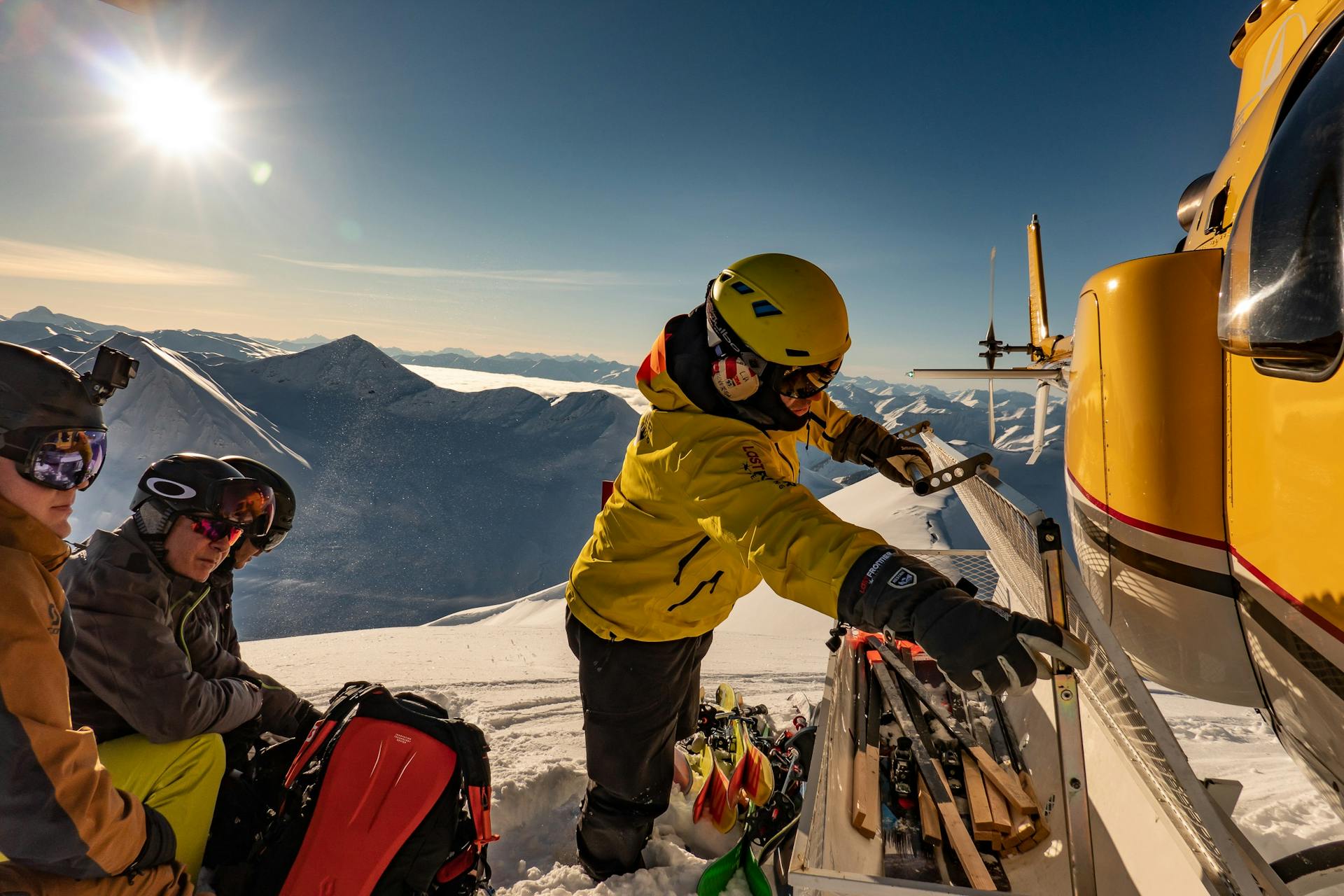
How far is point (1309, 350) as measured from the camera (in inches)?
56.9

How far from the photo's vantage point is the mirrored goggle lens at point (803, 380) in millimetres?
2285

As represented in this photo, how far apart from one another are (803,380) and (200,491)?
2.66 m

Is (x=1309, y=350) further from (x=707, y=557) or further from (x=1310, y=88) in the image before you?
(x=707, y=557)

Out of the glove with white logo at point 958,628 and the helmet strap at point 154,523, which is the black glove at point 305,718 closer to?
the helmet strap at point 154,523

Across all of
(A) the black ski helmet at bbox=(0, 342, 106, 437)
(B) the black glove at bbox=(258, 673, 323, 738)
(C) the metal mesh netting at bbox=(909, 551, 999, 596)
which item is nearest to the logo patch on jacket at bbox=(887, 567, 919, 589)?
(A) the black ski helmet at bbox=(0, 342, 106, 437)

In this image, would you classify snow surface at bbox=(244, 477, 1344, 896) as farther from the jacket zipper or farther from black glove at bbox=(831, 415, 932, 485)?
black glove at bbox=(831, 415, 932, 485)

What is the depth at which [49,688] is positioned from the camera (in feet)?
5.22

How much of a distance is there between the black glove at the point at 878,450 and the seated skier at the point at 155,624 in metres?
3.13

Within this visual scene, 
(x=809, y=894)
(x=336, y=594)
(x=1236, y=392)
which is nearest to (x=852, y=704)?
(x=809, y=894)

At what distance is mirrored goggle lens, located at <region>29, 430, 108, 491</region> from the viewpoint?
1753 millimetres

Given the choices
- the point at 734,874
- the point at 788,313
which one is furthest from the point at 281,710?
the point at 788,313

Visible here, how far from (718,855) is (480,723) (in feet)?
8.51

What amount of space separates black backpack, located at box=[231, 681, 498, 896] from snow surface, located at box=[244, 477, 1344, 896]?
0.77 metres

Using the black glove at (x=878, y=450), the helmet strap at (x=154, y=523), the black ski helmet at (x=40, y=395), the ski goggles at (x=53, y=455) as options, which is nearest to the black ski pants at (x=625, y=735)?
the black glove at (x=878, y=450)
